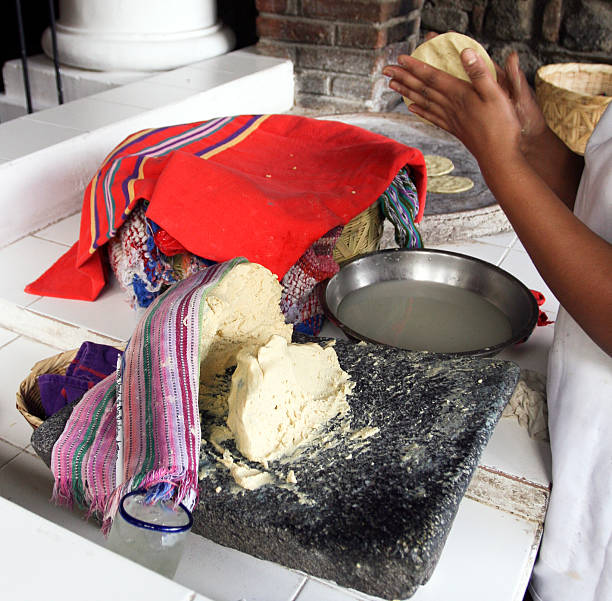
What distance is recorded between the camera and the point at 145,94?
2.51 metres

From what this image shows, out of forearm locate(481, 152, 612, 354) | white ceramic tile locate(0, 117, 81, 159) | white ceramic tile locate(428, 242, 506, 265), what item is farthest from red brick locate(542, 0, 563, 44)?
forearm locate(481, 152, 612, 354)

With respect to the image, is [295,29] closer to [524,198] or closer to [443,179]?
[443,179]

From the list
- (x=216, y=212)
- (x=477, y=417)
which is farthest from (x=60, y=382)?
(x=477, y=417)

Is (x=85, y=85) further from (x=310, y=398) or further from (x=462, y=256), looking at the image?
(x=310, y=398)

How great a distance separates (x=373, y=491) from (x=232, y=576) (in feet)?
0.86

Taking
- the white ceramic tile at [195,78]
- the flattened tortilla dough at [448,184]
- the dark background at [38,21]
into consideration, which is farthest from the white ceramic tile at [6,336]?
the dark background at [38,21]

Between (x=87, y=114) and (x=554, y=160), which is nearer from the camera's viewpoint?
(x=554, y=160)

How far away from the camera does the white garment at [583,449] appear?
97 cm

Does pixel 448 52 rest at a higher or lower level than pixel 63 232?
higher

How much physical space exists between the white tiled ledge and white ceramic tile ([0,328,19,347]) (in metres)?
0.36

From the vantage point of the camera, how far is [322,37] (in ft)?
9.32

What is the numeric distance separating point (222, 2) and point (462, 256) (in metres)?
2.49

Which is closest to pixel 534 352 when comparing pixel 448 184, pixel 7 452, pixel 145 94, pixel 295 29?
pixel 448 184

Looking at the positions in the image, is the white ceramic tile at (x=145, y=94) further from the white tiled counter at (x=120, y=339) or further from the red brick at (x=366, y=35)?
the red brick at (x=366, y=35)
